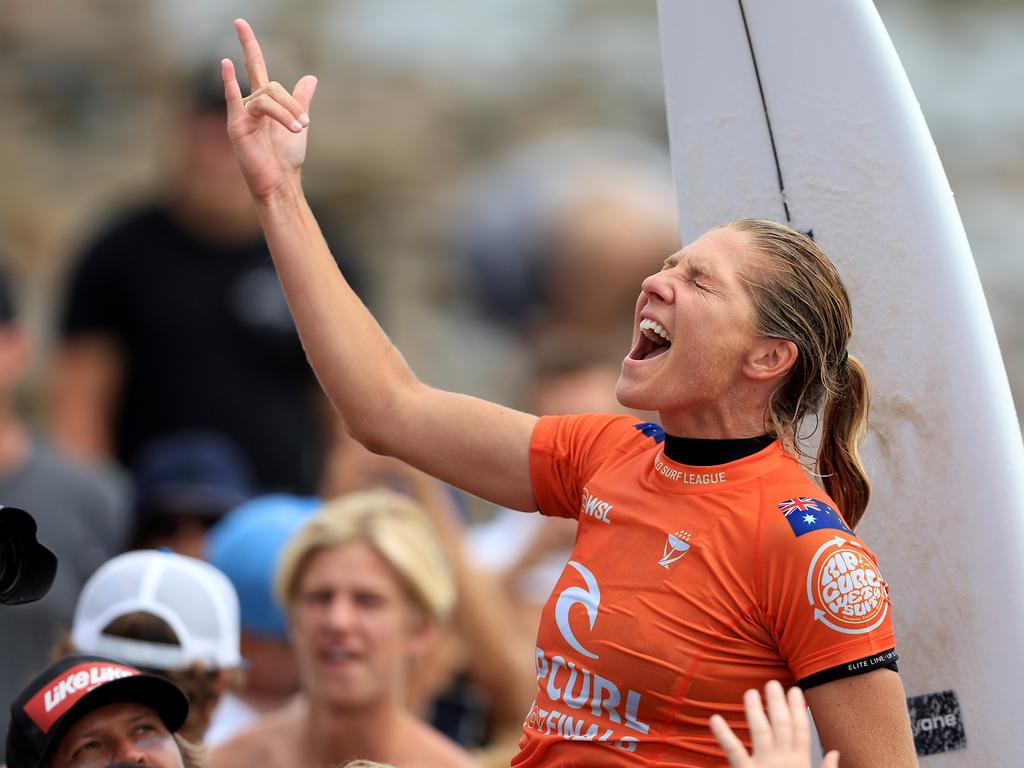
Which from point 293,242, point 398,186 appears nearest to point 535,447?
point 293,242

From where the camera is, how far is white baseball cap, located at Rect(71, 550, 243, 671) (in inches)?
141

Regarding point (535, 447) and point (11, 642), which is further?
point (11, 642)

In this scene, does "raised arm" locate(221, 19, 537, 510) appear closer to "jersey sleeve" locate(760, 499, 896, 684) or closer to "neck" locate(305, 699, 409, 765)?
"jersey sleeve" locate(760, 499, 896, 684)

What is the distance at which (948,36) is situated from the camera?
16.1 metres

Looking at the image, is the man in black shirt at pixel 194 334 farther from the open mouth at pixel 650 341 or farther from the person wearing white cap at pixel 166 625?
the open mouth at pixel 650 341

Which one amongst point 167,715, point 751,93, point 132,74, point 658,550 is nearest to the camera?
point 658,550

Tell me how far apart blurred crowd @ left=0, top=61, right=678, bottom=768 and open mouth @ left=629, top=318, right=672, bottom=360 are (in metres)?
1.12

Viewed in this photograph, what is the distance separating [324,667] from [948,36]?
13.7 metres

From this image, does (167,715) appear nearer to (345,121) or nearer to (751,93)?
(751,93)

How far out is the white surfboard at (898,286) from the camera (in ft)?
9.53

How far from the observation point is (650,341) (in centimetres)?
250

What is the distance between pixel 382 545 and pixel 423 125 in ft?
33.2

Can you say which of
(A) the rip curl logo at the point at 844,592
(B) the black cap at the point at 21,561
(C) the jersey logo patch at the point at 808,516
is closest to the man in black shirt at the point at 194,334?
(B) the black cap at the point at 21,561

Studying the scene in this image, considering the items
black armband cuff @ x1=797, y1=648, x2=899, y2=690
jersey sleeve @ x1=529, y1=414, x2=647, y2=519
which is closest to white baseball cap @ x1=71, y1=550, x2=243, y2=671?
jersey sleeve @ x1=529, y1=414, x2=647, y2=519
